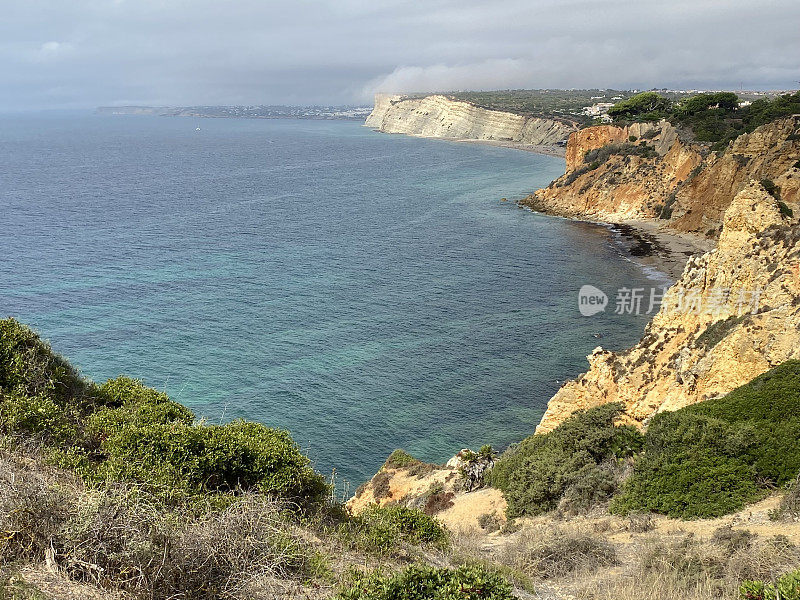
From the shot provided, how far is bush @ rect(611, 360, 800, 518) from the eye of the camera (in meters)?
13.6

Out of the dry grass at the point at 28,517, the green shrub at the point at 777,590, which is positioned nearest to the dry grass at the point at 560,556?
the green shrub at the point at 777,590

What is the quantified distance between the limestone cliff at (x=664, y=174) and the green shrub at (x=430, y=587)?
5463cm

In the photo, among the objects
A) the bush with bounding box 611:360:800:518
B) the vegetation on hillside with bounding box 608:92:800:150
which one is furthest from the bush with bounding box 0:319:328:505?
the vegetation on hillside with bounding box 608:92:800:150

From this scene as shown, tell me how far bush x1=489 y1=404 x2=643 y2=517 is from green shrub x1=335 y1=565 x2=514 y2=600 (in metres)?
9.56

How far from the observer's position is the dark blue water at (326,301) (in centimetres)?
2975

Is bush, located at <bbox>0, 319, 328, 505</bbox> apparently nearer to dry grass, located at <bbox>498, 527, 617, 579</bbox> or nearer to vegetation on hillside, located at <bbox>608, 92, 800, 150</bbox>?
dry grass, located at <bbox>498, 527, 617, 579</bbox>

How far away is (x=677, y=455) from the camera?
14625mm

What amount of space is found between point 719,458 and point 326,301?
32.6 metres

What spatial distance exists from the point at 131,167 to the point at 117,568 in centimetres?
12736

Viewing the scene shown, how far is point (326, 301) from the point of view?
4412 cm

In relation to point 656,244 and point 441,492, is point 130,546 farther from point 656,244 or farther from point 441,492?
point 656,244

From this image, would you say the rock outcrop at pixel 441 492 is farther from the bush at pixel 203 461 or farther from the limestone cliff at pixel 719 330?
the bush at pixel 203 461

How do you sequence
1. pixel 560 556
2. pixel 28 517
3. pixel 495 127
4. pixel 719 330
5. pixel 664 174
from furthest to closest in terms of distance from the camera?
pixel 495 127
pixel 664 174
pixel 719 330
pixel 560 556
pixel 28 517

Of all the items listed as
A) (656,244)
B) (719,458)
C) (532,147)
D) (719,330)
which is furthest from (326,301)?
(532,147)
